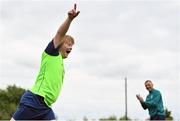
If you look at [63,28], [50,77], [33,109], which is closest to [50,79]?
[50,77]

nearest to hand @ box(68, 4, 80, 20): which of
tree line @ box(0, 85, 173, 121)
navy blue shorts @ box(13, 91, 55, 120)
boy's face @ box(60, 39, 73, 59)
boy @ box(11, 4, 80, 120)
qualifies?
boy @ box(11, 4, 80, 120)

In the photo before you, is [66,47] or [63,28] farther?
[66,47]

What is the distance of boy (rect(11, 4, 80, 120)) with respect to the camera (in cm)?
593

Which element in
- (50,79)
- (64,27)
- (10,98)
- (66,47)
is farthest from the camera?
(10,98)

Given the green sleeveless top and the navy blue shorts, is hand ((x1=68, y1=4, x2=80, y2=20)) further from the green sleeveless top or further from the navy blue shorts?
the navy blue shorts

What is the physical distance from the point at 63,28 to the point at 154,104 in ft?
21.8

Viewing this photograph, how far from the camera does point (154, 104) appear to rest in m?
12.0

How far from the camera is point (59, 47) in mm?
5984

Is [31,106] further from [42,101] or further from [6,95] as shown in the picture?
[6,95]

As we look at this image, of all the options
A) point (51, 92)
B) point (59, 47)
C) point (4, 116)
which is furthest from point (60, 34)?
point (4, 116)

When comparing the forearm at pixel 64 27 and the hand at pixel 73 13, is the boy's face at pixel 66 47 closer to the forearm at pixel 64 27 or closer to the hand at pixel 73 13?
the forearm at pixel 64 27

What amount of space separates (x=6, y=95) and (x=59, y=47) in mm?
30120

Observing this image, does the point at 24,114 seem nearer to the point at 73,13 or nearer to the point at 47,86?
the point at 47,86

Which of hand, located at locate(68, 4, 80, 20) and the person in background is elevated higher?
hand, located at locate(68, 4, 80, 20)
